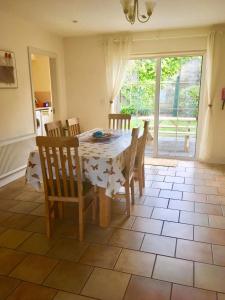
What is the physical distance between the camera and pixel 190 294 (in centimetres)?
172

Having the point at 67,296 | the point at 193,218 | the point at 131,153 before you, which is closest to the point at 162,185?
the point at 193,218

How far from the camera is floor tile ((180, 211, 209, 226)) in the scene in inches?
104

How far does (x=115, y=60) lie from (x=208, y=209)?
315 centimetres

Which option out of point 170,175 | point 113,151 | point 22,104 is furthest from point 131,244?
point 22,104

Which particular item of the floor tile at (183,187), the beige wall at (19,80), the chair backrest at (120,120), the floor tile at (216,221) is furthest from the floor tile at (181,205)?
the beige wall at (19,80)

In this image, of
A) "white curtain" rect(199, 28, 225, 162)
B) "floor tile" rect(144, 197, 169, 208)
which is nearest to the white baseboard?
"floor tile" rect(144, 197, 169, 208)

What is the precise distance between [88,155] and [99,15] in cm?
231

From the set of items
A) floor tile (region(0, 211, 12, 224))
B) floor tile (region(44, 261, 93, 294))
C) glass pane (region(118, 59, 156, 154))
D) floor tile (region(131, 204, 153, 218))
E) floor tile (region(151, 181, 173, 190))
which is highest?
glass pane (region(118, 59, 156, 154))

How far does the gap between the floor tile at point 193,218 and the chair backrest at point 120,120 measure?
178 centimetres

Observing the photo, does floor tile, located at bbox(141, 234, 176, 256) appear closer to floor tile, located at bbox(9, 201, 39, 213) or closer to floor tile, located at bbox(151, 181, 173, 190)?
floor tile, located at bbox(151, 181, 173, 190)

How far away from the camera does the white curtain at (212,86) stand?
418cm

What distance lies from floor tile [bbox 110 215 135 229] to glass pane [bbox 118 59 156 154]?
2669 mm

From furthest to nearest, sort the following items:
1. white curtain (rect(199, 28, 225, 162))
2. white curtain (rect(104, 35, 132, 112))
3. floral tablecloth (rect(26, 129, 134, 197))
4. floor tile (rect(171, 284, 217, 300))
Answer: white curtain (rect(104, 35, 132, 112)), white curtain (rect(199, 28, 225, 162)), floral tablecloth (rect(26, 129, 134, 197)), floor tile (rect(171, 284, 217, 300))

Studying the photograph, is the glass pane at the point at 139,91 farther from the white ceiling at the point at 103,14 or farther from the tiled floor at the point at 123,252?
the tiled floor at the point at 123,252
